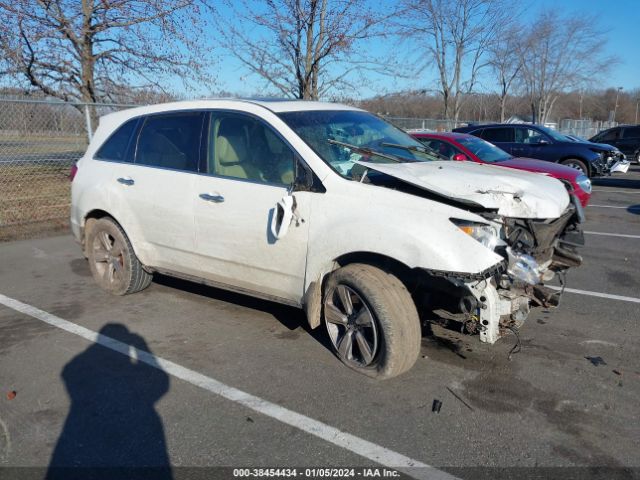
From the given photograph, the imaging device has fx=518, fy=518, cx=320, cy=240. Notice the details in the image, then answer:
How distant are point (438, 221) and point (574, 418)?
142cm

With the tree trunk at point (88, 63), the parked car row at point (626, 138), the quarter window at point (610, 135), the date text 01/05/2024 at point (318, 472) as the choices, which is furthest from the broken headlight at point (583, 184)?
the quarter window at point (610, 135)

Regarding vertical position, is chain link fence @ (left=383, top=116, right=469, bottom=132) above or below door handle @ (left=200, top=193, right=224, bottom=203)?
above

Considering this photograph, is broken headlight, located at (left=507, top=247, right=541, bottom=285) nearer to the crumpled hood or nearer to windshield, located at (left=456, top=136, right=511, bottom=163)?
the crumpled hood

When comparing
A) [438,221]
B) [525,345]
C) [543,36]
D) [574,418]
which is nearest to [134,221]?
[438,221]

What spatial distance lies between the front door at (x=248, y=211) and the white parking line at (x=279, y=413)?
85cm

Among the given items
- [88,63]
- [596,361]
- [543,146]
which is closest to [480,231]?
[596,361]

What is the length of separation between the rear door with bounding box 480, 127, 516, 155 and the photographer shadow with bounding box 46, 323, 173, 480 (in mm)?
12321

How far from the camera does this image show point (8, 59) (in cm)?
1004

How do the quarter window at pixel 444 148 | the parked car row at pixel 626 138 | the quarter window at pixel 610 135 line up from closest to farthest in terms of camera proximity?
the quarter window at pixel 444 148 → the parked car row at pixel 626 138 → the quarter window at pixel 610 135

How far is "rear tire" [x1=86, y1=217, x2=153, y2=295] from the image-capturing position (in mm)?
5066

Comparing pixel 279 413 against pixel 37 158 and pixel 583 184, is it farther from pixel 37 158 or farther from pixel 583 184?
pixel 37 158

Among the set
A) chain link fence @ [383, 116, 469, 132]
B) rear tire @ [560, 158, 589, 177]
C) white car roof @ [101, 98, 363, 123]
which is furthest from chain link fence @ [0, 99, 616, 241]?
rear tire @ [560, 158, 589, 177]

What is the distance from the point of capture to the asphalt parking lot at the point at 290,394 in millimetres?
2762

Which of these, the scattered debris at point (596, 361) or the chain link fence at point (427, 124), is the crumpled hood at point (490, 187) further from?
the chain link fence at point (427, 124)
